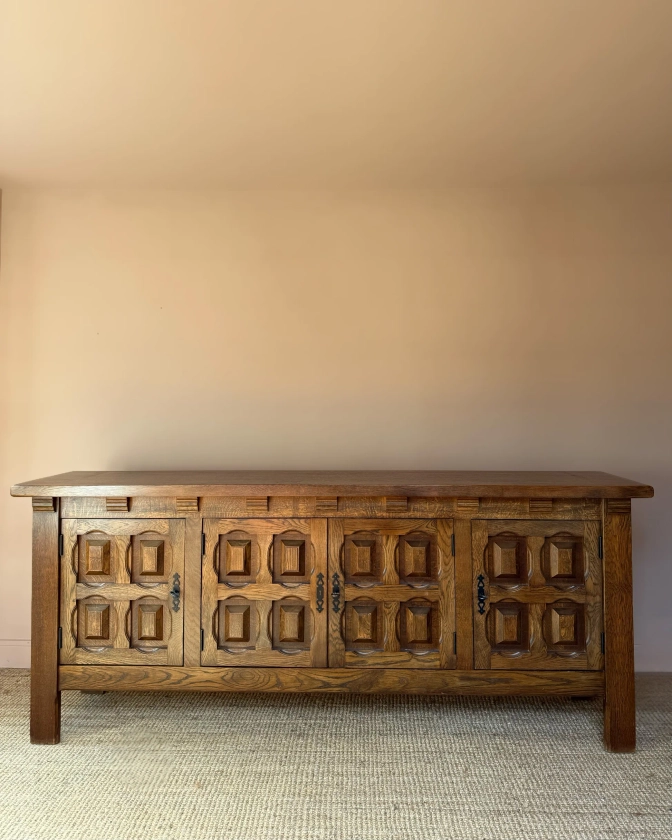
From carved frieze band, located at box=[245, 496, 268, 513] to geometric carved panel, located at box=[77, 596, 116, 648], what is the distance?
0.65 metres

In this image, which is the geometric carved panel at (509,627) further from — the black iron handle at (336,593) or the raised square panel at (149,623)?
the raised square panel at (149,623)

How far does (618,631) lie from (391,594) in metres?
0.83

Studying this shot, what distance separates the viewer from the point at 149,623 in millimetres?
2197

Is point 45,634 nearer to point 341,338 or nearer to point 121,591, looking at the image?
point 121,591

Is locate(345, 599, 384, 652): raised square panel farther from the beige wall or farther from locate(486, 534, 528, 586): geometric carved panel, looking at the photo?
the beige wall

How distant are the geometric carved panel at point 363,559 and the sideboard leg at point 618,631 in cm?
83

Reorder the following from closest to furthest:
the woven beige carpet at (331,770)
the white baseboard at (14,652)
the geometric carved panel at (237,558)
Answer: the woven beige carpet at (331,770), the geometric carved panel at (237,558), the white baseboard at (14,652)

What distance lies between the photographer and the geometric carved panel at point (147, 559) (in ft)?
7.23

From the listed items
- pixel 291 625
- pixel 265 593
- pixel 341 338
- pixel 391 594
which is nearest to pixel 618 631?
pixel 391 594

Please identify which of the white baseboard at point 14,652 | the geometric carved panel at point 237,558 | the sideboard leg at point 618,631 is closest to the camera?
the sideboard leg at point 618,631

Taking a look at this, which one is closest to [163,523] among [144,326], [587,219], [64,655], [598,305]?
[64,655]

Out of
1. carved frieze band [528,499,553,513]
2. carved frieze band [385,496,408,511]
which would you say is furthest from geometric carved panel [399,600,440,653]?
carved frieze band [528,499,553,513]

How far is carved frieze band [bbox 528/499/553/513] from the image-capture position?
216 cm

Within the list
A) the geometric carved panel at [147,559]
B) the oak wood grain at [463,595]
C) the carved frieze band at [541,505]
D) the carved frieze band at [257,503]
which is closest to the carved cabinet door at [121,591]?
the geometric carved panel at [147,559]
